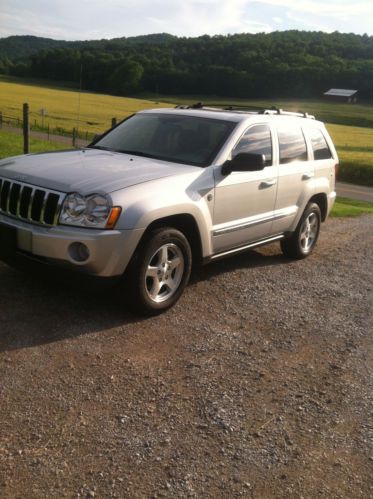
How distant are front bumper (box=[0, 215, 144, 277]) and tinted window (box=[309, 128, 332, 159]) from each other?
337 cm

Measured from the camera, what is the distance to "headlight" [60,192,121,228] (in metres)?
3.91

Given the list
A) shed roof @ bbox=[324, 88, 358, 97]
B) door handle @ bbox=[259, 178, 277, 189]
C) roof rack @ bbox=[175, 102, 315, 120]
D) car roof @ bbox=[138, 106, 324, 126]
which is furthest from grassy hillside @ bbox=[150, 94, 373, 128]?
door handle @ bbox=[259, 178, 277, 189]

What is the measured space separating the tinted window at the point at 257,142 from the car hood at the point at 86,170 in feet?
2.38

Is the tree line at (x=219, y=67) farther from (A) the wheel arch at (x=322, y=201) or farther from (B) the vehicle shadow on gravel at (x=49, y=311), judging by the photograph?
(B) the vehicle shadow on gravel at (x=49, y=311)

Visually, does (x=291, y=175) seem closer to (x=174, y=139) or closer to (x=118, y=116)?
(x=174, y=139)

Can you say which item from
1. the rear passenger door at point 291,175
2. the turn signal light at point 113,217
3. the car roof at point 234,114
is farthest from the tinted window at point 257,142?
the turn signal light at point 113,217

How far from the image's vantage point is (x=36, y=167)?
443 centimetres

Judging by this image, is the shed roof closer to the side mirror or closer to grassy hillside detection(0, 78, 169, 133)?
grassy hillside detection(0, 78, 169, 133)

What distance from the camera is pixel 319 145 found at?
6.68m

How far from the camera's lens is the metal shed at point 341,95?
85.1m

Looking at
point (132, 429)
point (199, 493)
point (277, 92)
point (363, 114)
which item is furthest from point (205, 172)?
point (277, 92)

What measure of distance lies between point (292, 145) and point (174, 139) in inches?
62.4

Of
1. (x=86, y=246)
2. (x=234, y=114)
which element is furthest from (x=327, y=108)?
(x=86, y=246)

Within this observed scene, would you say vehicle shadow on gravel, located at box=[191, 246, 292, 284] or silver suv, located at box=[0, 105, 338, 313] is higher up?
silver suv, located at box=[0, 105, 338, 313]
